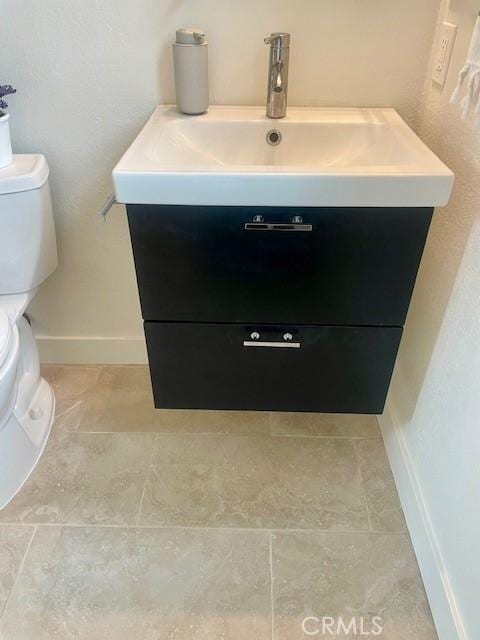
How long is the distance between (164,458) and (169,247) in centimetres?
71

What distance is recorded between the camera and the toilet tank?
1261 mm

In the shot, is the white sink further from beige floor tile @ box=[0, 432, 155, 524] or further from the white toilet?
beige floor tile @ box=[0, 432, 155, 524]

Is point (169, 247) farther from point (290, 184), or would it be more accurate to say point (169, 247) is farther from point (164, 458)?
point (164, 458)

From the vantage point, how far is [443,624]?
Result: 3.45 feet

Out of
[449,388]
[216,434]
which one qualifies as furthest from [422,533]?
[216,434]

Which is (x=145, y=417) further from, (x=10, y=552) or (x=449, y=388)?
(x=449, y=388)

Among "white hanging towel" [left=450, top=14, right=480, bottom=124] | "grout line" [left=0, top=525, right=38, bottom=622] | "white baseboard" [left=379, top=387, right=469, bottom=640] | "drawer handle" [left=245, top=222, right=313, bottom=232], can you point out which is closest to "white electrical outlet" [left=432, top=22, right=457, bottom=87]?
"white hanging towel" [left=450, top=14, right=480, bottom=124]

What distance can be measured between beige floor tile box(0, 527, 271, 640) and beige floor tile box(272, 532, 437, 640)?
5 cm

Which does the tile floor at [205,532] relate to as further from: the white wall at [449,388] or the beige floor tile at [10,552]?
the white wall at [449,388]

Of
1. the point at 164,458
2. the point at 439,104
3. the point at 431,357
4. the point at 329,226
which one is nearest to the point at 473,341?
the point at 431,357

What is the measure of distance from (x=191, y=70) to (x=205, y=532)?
3.73 feet

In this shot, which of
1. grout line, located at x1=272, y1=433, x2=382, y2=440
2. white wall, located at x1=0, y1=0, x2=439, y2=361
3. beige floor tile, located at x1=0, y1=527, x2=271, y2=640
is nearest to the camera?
beige floor tile, located at x1=0, y1=527, x2=271, y2=640

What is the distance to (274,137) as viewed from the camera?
1.25m

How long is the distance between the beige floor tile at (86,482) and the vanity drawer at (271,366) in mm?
288
